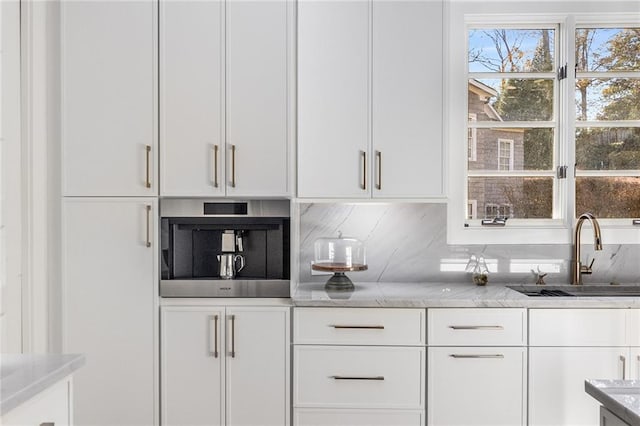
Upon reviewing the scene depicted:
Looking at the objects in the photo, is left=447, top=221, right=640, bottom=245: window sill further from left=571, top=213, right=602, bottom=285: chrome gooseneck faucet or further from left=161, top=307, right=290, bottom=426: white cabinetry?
left=161, top=307, right=290, bottom=426: white cabinetry

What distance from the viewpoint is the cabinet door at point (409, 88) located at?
281 centimetres

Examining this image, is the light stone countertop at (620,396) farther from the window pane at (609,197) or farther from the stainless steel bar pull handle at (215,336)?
the window pane at (609,197)

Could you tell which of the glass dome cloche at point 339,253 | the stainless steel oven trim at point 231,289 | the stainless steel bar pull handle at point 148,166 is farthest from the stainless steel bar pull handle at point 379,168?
the stainless steel bar pull handle at point 148,166

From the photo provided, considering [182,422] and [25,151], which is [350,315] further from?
[25,151]

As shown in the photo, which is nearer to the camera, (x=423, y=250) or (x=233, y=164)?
(x=233, y=164)

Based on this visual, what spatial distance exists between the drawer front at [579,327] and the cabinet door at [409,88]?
0.76m

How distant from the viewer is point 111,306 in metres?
2.70

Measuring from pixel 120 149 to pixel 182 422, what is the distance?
1308mm

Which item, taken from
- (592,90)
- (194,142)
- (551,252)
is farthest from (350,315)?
(592,90)

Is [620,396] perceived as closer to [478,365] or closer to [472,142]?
[478,365]

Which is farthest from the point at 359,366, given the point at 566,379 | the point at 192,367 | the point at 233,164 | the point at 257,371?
the point at 233,164

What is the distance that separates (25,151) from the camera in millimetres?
2580

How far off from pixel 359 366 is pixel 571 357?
0.96m

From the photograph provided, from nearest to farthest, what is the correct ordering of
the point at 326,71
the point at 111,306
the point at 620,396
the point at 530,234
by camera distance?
the point at 620,396
the point at 111,306
the point at 326,71
the point at 530,234
